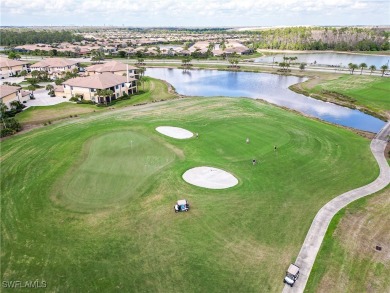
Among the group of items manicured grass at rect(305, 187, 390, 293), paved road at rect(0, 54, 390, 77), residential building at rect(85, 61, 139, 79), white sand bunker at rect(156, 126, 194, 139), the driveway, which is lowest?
manicured grass at rect(305, 187, 390, 293)

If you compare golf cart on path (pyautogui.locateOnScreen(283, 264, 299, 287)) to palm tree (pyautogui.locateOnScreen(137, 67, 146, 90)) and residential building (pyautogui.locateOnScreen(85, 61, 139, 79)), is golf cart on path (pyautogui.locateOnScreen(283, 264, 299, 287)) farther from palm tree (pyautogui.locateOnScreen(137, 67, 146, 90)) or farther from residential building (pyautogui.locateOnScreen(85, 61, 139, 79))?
residential building (pyautogui.locateOnScreen(85, 61, 139, 79))

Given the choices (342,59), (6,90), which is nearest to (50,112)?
(6,90)

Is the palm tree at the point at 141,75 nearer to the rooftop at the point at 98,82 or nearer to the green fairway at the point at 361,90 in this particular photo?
→ the rooftop at the point at 98,82

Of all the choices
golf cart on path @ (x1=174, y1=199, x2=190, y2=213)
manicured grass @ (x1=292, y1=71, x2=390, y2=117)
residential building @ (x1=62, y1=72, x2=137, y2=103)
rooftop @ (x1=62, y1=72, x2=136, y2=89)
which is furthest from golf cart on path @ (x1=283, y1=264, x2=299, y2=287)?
rooftop @ (x1=62, y1=72, x2=136, y2=89)

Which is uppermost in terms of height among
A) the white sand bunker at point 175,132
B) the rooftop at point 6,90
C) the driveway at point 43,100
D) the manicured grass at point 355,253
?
the rooftop at point 6,90

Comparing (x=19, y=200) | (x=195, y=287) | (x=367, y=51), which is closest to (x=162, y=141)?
(x=19, y=200)

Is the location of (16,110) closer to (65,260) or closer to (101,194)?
(101,194)

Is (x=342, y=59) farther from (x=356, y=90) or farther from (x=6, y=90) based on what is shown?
(x=6, y=90)

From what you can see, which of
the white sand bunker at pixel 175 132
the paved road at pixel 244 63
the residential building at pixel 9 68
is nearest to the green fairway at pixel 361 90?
the paved road at pixel 244 63
